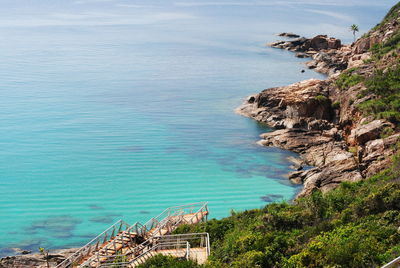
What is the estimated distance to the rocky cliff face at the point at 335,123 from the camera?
116 ft

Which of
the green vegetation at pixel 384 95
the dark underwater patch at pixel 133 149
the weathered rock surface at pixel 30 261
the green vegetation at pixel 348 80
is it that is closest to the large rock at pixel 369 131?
the green vegetation at pixel 384 95

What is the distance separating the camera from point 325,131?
48.1m

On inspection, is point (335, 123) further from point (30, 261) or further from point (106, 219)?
point (30, 261)

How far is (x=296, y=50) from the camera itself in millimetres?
111438

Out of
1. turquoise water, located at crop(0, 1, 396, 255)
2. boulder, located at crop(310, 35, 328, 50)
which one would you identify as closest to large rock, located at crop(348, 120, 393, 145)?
turquoise water, located at crop(0, 1, 396, 255)

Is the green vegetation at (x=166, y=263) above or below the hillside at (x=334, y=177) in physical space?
below

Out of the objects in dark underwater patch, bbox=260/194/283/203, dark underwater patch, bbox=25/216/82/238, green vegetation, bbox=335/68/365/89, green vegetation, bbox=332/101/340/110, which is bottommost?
dark underwater patch, bbox=25/216/82/238

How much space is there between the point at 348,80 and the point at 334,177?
2116 centimetres

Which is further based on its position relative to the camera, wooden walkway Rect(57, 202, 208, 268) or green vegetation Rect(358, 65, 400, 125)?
green vegetation Rect(358, 65, 400, 125)

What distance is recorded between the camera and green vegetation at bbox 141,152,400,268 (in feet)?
51.6

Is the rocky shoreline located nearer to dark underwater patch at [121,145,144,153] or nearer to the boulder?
dark underwater patch at [121,145,144,153]

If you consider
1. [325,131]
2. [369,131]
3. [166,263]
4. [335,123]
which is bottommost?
[166,263]

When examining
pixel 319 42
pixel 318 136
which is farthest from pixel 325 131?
pixel 319 42

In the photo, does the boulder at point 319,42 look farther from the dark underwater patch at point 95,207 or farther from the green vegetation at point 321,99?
the dark underwater patch at point 95,207
